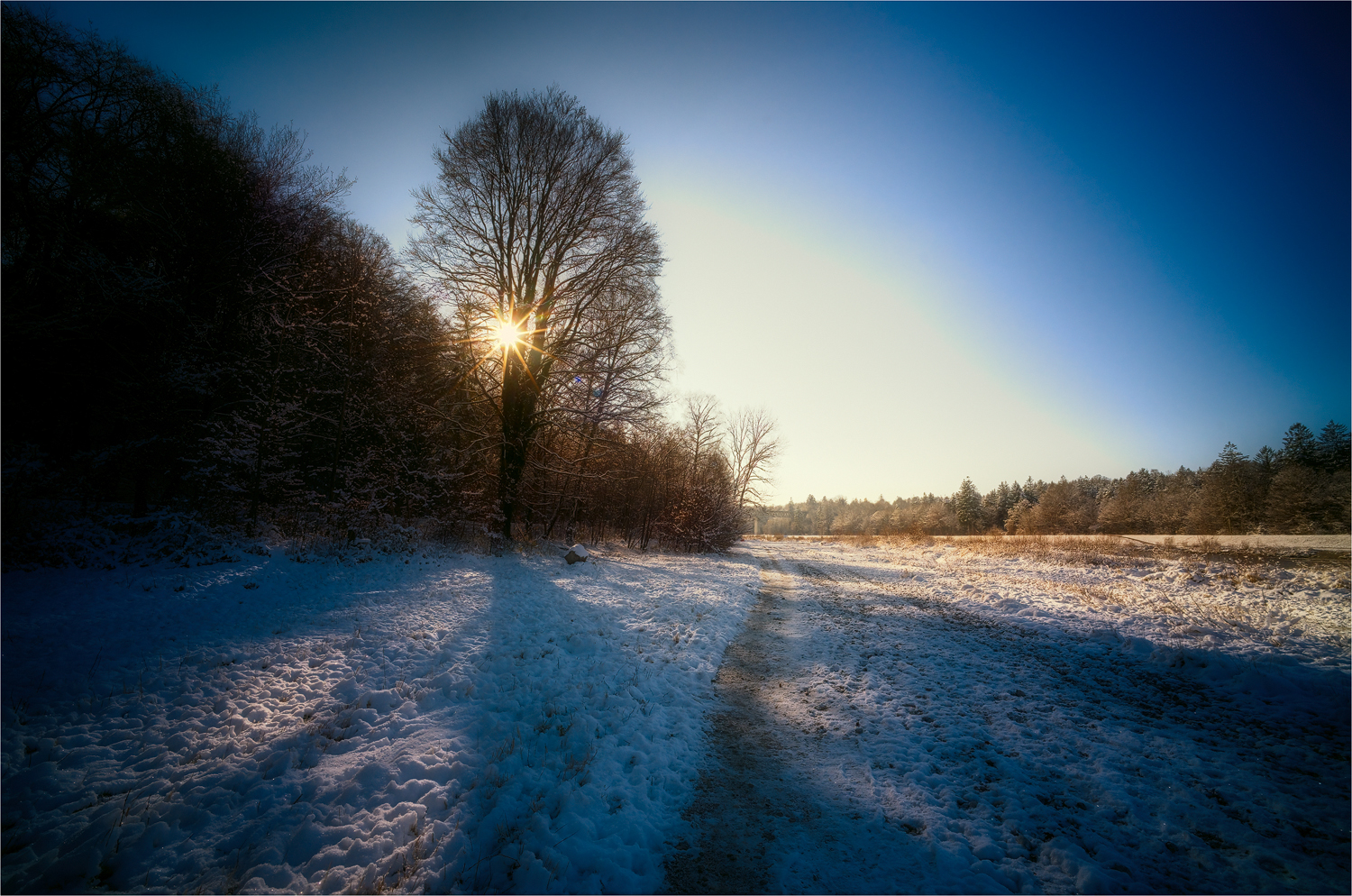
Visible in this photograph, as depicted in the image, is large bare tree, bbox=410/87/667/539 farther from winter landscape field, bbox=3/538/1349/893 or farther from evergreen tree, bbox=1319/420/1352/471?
evergreen tree, bbox=1319/420/1352/471

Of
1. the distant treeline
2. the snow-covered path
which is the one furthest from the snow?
the distant treeline

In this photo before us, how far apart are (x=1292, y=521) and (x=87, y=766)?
3629 centimetres

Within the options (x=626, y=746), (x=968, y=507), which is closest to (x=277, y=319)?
(x=626, y=746)

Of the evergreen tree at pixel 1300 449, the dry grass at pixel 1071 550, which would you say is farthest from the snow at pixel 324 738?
the evergreen tree at pixel 1300 449

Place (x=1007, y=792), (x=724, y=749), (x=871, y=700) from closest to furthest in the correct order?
(x=1007, y=792), (x=724, y=749), (x=871, y=700)

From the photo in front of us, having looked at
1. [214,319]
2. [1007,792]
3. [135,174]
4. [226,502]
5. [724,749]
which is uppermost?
[135,174]

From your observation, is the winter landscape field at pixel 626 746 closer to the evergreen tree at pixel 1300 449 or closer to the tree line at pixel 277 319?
the tree line at pixel 277 319

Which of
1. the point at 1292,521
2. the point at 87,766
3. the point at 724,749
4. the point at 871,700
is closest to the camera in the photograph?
the point at 87,766

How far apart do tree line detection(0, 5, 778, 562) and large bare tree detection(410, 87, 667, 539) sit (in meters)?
0.07

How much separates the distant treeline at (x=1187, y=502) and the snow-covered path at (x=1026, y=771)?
17214 millimetres

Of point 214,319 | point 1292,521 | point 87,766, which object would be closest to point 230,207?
point 214,319

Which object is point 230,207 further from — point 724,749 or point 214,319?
point 724,749

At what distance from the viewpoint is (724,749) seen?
486 cm

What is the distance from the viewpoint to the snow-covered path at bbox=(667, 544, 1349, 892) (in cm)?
313
